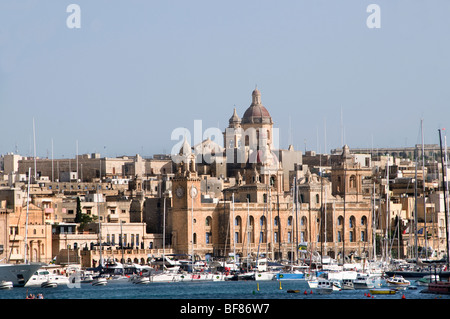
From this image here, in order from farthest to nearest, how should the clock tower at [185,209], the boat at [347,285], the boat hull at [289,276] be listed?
the clock tower at [185,209]
the boat hull at [289,276]
the boat at [347,285]

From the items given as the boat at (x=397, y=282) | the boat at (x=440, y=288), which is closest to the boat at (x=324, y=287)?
the boat at (x=397, y=282)

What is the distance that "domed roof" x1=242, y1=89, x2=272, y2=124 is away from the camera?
A: 352 ft

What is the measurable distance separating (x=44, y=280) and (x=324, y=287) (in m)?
15.4

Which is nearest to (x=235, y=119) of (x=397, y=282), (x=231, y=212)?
(x=231, y=212)

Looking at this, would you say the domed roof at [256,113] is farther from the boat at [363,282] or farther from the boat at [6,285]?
the boat at [6,285]

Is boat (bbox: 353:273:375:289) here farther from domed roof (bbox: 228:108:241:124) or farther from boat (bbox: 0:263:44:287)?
domed roof (bbox: 228:108:241:124)

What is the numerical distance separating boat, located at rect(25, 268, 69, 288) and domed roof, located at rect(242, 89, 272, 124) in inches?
1901

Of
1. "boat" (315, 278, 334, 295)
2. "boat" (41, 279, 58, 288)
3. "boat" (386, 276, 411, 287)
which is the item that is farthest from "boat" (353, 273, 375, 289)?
"boat" (41, 279, 58, 288)

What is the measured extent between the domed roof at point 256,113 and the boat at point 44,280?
48289 mm

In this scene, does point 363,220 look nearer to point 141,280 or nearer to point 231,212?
point 231,212

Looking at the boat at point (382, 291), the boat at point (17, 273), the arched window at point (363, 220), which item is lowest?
the boat at point (382, 291)

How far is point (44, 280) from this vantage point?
59781 millimetres

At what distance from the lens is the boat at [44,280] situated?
2330 inches

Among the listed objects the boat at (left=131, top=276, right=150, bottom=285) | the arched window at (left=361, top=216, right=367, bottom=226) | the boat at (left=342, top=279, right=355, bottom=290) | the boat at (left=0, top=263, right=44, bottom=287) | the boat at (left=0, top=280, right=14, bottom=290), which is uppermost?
the arched window at (left=361, top=216, right=367, bottom=226)
